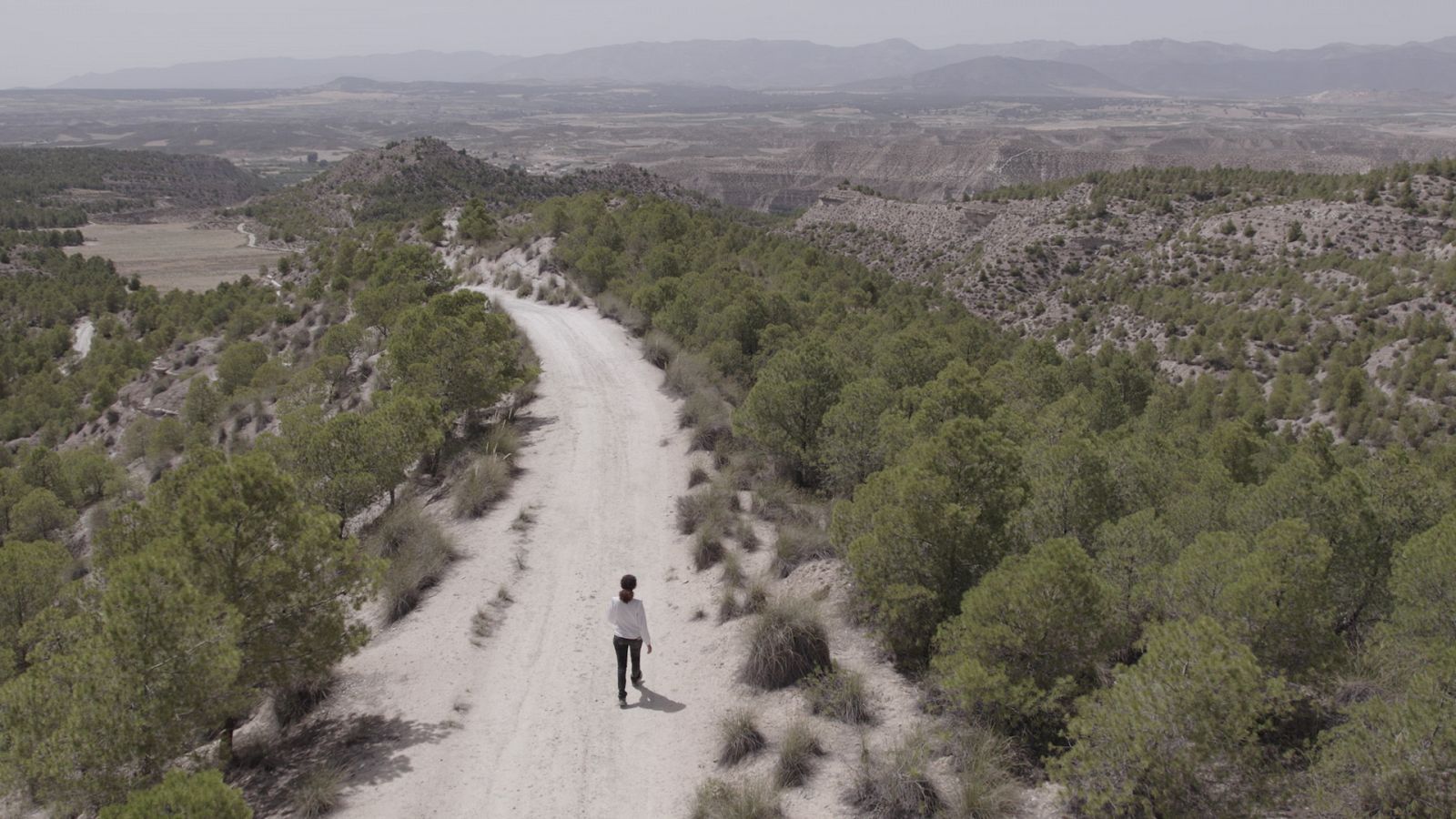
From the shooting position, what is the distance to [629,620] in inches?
420

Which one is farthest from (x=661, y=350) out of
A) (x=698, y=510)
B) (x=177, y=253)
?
(x=177, y=253)

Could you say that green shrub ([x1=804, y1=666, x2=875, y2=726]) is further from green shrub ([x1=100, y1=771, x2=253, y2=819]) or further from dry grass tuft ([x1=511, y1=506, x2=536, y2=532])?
dry grass tuft ([x1=511, y1=506, x2=536, y2=532])

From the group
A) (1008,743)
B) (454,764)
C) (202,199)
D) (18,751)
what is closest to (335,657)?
(454,764)

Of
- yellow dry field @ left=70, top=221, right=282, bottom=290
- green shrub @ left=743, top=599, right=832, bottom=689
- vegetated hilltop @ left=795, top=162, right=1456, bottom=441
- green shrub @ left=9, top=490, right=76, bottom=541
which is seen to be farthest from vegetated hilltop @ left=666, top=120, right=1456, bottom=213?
green shrub @ left=743, top=599, right=832, bottom=689

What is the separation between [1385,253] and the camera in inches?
1684

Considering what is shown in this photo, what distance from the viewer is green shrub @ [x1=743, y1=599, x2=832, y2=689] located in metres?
10.7

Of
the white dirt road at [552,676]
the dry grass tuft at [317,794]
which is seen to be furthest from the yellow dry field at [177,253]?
the dry grass tuft at [317,794]

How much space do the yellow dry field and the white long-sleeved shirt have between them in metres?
82.4

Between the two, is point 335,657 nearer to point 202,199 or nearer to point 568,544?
point 568,544

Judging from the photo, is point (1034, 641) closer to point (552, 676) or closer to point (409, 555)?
point (552, 676)

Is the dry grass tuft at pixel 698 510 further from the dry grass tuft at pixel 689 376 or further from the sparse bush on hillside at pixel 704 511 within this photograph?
the dry grass tuft at pixel 689 376

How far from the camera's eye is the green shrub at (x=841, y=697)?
985 centimetres

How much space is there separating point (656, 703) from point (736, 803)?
2.61m

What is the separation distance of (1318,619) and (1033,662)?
2785 mm
